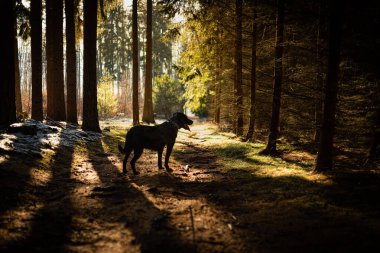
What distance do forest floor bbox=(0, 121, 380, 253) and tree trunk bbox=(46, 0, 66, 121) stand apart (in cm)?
891

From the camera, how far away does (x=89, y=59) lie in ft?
A: 47.8

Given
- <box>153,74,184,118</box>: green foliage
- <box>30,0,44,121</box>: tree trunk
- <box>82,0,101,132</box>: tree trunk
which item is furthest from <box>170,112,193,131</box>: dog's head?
<box>153,74,184,118</box>: green foliage

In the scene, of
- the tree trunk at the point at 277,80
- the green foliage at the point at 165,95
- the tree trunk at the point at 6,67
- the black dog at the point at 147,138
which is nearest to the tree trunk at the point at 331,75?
the tree trunk at the point at 277,80

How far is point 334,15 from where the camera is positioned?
258 inches

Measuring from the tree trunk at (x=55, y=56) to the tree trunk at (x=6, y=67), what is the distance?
639cm

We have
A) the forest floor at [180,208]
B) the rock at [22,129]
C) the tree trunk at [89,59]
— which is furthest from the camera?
the tree trunk at [89,59]

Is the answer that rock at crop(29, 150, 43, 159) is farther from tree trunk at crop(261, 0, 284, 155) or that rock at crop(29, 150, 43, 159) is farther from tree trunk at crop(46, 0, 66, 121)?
tree trunk at crop(46, 0, 66, 121)

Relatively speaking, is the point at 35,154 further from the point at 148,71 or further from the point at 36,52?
the point at 148,71

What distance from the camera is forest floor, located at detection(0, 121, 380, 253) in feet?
12.5

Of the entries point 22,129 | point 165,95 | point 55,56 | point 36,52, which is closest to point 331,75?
point 22,129

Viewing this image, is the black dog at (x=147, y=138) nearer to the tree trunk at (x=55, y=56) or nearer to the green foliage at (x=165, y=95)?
the tree trunk at (x=55, y=56)

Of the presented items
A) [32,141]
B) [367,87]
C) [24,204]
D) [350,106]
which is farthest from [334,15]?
[32,141]

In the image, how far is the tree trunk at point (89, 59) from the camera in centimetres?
1435

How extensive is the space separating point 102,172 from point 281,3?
773 cm
